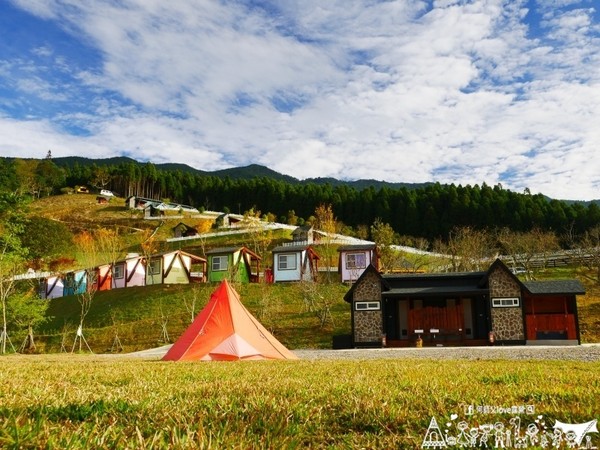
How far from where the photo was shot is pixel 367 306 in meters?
25.5

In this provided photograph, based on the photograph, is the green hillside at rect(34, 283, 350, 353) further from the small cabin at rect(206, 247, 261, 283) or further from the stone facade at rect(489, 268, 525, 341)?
the stone facade at rect(489, 268, 525, 341)

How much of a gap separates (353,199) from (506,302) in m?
66.4

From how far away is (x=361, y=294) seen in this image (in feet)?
84.2

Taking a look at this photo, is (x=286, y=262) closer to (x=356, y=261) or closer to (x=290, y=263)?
(x=290, y=263)

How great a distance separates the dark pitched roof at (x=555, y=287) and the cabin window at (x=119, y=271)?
123ft

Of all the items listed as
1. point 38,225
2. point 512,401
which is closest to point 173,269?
point 38,225

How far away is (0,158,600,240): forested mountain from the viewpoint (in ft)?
235

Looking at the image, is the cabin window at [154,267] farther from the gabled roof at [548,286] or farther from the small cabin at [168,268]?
the gabled roof at [548,286]

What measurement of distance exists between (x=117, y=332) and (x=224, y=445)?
1188 inches

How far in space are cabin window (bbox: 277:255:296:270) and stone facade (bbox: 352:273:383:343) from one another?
18259mm

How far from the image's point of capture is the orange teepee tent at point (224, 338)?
45.0 feet

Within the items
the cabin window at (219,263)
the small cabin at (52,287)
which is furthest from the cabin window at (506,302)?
the small cabin at (52,287)

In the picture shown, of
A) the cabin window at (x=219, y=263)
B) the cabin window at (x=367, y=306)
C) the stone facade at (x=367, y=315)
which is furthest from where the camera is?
the cabin window at (x=219, y=263)

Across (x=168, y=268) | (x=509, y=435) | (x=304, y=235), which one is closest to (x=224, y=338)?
(x=509, y=435)
